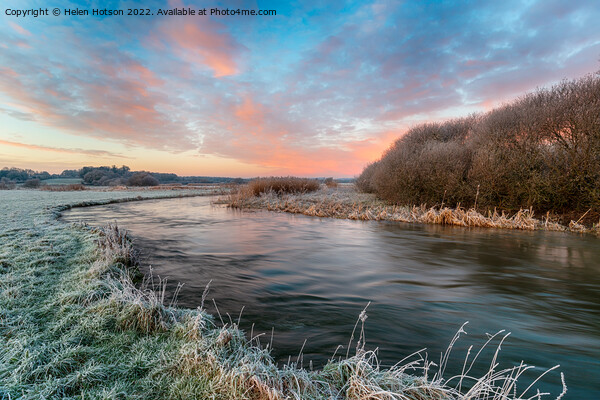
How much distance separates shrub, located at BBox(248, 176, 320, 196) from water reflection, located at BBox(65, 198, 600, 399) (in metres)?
16.5

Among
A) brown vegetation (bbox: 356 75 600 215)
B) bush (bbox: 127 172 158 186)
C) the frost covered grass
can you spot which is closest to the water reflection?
the frost covered grass

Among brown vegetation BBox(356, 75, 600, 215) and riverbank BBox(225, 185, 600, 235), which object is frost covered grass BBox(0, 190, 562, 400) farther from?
brown vegetation BBox(356, 75, 600, 215)

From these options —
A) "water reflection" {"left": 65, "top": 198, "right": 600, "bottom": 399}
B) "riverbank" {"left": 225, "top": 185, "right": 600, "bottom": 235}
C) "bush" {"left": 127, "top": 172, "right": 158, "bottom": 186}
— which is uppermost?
"bush" {"left": 127, "top": 172, "right": 158, "bottom": 186}

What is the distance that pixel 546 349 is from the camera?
145 inches

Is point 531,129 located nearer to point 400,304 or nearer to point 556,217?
point 556,217

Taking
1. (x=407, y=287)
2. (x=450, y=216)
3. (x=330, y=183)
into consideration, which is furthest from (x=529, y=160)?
(x=330, y=183)

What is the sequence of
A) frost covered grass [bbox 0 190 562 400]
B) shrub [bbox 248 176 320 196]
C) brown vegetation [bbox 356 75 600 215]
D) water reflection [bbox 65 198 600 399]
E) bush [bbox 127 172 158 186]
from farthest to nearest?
bush [bbox 127 172 158 186]
shrub [bbox 248 176 320 196]
brown vegetation [bbox 356 75 600 215]
water reflection [bbox 65 198 600 399]
frost covered grass [bbox 0 190 562 400]

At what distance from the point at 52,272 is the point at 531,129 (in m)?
19.1

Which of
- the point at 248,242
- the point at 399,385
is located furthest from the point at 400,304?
the point at 248,242

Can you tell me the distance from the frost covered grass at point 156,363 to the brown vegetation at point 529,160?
13.5 metres

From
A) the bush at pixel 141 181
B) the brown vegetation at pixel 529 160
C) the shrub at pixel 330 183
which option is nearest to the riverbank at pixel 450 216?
the brown vegetation at pixel 529 160

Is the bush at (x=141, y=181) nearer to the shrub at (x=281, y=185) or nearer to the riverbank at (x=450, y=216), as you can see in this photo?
the shrub at (x=281, y=185)

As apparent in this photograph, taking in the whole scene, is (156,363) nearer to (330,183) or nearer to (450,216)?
(450,216)

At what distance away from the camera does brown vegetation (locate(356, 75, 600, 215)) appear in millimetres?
12250
